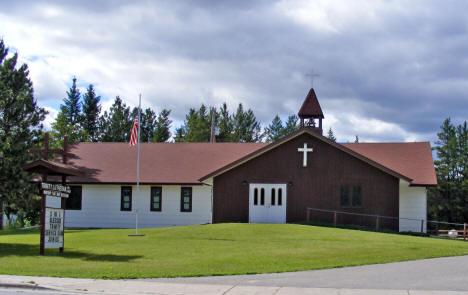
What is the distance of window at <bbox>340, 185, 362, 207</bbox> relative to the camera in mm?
29656

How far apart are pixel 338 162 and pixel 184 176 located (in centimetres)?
898

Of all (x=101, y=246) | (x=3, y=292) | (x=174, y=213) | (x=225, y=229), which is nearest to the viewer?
(x=3, y=292)

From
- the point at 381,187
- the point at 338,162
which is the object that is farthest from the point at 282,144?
the point at 381,187

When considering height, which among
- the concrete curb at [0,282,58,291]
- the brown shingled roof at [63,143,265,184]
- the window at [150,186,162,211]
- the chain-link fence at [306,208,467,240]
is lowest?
the concrete curb at [0,282,58,291]

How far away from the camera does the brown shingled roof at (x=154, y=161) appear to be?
109 ft

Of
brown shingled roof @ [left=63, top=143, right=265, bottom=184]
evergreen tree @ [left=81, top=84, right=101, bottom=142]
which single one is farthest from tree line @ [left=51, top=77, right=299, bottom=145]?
brown shingled roof @ [left=63, top=143, right=265, bottom=184]

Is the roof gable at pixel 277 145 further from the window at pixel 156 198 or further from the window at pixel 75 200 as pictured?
the window at pixel 75 200

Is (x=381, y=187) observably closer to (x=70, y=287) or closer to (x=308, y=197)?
(x=308, y=197)

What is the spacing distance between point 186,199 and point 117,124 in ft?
137

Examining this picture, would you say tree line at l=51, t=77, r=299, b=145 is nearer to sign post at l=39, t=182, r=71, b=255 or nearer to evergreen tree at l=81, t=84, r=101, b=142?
evergreen tree at l=81, t=84, r=101, b=142

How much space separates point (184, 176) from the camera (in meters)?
33.1

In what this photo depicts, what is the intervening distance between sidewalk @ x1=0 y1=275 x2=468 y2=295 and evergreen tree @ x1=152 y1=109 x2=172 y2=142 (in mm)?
59305

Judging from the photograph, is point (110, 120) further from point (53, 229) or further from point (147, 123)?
point (53, 229)

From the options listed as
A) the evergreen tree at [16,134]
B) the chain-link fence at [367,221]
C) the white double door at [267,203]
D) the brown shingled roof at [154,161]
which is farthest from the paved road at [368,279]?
the brown shingled roof at [154,161]
